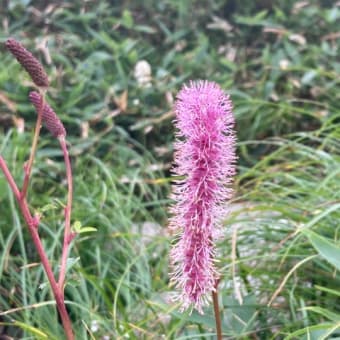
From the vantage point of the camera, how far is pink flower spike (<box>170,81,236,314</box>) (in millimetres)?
1228

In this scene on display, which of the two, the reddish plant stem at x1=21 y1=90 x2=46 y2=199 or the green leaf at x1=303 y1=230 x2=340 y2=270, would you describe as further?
the green leaf at x1=303 y1=230 x2=340 y2=270

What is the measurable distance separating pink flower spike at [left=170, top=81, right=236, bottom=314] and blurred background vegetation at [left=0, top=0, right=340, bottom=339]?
1.28ft

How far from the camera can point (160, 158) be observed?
380 cm

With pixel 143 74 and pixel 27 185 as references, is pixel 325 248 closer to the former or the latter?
pixel 27 185

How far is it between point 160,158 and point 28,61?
2.49 m

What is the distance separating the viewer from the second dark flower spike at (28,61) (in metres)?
1.31

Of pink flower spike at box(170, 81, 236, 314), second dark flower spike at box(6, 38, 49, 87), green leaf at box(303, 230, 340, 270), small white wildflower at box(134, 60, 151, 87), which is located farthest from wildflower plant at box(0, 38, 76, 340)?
small white wildflower at box(134, 60, 151, 87)

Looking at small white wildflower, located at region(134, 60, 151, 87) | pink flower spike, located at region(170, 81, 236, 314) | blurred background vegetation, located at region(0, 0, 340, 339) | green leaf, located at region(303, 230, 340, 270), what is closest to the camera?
pink flower spike, located at region(170, 81, 236, 314)

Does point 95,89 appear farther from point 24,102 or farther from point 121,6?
point 121,6

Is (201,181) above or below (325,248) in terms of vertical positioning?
above

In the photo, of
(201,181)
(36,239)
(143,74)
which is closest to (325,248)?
(201,181)

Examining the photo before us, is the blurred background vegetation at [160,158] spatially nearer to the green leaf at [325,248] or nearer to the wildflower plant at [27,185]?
the green leaf at [325,248]

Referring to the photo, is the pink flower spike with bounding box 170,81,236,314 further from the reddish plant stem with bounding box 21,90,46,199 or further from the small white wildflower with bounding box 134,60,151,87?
the small white wildflower with bounding box 134,60,151,87

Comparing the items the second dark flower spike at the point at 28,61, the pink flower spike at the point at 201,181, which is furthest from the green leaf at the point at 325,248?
the second dark flower spike at the point at 28,61
